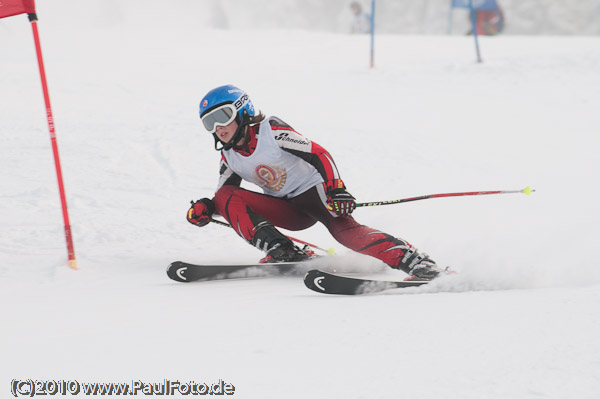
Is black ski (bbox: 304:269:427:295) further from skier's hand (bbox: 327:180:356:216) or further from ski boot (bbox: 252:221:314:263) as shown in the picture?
ski boot (bbox: 252:221:314:263)

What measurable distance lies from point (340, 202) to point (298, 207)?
0.58 metres

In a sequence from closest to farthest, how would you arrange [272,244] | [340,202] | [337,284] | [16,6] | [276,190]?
[337,284]
[340,202]
[272,244]
[16,6]
[276,190]

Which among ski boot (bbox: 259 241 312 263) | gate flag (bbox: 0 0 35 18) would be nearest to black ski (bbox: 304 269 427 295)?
ski boot (bbox: 259 241 312 263)

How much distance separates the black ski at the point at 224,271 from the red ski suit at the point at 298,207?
0.20 meters

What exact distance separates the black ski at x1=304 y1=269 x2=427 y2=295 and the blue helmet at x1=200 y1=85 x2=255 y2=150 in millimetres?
1210

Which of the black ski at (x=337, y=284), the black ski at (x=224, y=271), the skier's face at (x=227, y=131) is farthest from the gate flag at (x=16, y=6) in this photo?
the black ski at (x=337, y=284)

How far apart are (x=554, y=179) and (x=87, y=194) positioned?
14.3 ft

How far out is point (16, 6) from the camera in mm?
3957

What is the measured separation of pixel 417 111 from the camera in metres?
9.23

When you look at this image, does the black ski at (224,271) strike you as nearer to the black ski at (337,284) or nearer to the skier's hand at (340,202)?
the skier's hand at (340,202)

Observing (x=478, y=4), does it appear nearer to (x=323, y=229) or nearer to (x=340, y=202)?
(x=323, y=229)

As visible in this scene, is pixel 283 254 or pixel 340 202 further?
pixel 283 254

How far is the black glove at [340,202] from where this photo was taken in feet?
11.9

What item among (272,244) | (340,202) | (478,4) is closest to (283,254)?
(272,244)
